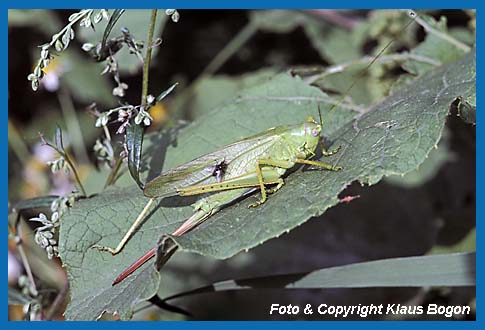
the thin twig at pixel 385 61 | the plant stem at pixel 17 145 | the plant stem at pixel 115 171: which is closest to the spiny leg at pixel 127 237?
the plant stem at pixel 115 171

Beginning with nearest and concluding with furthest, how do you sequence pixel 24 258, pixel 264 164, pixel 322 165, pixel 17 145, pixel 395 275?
pixel 322 165
pixel 264 164
pixel 395 275
pixel 24 258
pixel 17 145

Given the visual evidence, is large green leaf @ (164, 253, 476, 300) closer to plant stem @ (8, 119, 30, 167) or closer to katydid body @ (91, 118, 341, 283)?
katydid body @ (91, 118, 341, 283)

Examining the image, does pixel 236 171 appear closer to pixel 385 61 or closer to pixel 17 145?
pixel 385 61

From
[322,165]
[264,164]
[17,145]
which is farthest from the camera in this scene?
[17,145]

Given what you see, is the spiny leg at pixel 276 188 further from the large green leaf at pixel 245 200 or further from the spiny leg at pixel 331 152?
the spiny leg at pixel 331 152

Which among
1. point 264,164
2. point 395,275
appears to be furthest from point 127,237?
point 395,275

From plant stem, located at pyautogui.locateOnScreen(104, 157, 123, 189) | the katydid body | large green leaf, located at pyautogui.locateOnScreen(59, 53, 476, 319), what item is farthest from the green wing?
plant stem, located at pyautogui.locateOnScreen(104, 157, 123, 189)

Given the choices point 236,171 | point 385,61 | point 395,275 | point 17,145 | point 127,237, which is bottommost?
point 395,275
